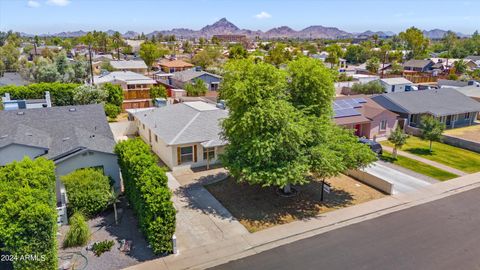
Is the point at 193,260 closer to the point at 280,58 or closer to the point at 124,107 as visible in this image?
the point at 124,107

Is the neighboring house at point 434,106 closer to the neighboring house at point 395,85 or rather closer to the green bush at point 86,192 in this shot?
the neighboring house at point 395,85

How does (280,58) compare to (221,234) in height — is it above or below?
above

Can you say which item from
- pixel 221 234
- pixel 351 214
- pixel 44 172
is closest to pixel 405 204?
pixel 351 214

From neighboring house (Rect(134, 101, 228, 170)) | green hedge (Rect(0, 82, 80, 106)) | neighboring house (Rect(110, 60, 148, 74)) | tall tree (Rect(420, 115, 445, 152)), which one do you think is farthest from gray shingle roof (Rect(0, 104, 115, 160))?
neighboring house (Rect(110, 60, 148, 74))

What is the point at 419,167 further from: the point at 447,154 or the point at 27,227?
the point at 27,227

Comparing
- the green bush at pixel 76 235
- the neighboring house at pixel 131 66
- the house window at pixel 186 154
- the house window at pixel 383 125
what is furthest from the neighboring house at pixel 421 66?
the green bush at pixel 76 235

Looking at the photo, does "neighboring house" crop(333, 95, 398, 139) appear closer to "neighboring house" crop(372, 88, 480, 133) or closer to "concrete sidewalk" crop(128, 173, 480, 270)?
"neighboring house" crop(372, 88, 480, 133)

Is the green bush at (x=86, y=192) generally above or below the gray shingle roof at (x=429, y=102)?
below
